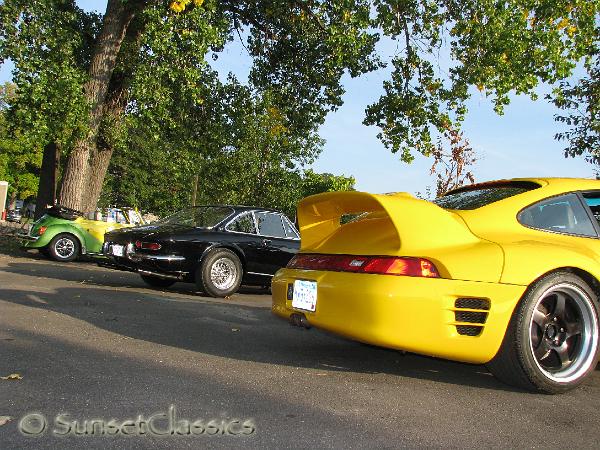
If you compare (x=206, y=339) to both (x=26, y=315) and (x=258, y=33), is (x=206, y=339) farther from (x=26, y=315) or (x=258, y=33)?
(x=258, y=33)

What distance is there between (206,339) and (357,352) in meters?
1.27

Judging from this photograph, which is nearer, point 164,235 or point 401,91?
point 164,235

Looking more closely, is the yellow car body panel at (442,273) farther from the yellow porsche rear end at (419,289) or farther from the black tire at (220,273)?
the black tire at (220,273)

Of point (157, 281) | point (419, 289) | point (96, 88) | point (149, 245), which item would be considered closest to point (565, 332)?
point (419, 289)

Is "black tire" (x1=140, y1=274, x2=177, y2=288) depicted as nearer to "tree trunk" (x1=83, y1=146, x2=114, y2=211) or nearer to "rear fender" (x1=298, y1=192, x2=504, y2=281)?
"rear fender" (x1=298, y1=192, x2=504, y2=281)

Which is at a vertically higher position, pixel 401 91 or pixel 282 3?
pixel 282 3

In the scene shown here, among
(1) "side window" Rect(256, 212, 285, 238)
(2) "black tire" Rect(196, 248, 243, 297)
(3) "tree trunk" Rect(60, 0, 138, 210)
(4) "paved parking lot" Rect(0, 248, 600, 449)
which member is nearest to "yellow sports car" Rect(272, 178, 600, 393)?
(4) "paved parking lot" Rect(0, 248, 600, 449)

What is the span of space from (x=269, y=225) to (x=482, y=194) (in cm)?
494

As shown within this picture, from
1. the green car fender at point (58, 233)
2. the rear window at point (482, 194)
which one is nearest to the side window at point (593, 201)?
the rear window at point (482, 194)

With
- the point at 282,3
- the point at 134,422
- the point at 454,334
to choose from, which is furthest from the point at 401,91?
the point at 134,422

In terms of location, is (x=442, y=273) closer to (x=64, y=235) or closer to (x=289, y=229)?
(x=289, y=229)

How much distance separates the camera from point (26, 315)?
541 centimetres

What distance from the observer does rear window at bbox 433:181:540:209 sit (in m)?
4.12

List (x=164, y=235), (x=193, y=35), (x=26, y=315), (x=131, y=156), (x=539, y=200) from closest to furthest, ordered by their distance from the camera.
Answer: (x=539, y=200)
(x=26, y=315)
(x=164, y=235)
(x=193, y=35)
(x=131, y=156)
